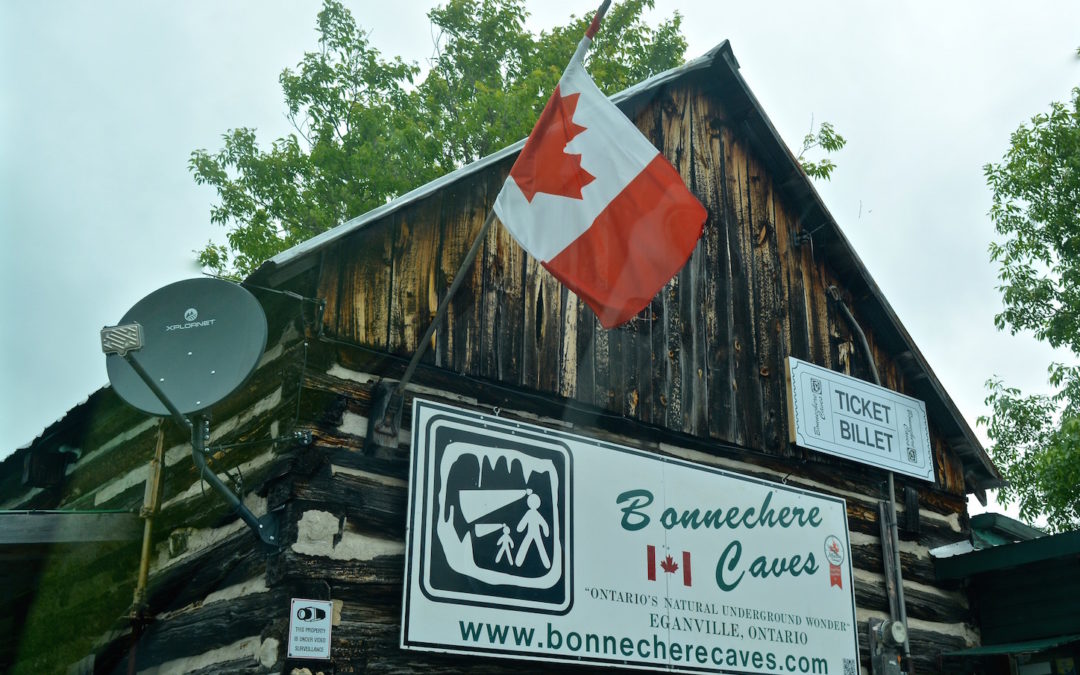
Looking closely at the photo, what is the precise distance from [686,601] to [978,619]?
155 inches

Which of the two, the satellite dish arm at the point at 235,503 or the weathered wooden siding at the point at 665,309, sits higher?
the weathered wooden siding at the point at 665,309

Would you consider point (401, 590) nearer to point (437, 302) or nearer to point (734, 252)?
point (437, 302)

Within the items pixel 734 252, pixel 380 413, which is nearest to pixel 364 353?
pixel 380 413

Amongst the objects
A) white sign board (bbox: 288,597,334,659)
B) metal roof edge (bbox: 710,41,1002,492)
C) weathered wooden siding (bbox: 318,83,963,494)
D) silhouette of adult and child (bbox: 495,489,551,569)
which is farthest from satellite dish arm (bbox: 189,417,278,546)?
metal roof edge (bbox: 710,41,1002,492)

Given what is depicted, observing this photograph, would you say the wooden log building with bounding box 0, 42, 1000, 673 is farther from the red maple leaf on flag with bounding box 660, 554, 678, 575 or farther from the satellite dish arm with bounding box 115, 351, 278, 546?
the red maple leaf on flag with bounding box 660, 554, 678, 575

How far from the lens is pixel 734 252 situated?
920cm

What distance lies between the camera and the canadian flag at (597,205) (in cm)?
607

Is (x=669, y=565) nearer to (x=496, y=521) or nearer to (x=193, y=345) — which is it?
(x=496, y=521)

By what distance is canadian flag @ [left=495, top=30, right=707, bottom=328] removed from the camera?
607cm

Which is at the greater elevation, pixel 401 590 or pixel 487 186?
pixel 487 186

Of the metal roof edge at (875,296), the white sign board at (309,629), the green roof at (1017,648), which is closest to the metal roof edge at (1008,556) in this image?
the green roof at (1017,648)

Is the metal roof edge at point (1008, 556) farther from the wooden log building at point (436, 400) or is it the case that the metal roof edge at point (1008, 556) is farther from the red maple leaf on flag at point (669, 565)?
the red maple leaf on flag at point (669, 565)

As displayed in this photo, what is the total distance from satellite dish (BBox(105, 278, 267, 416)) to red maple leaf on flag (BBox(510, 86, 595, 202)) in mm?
1791

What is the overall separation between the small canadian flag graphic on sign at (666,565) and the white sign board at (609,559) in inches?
0.5
